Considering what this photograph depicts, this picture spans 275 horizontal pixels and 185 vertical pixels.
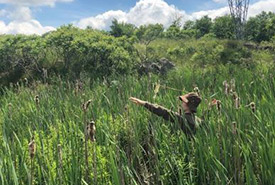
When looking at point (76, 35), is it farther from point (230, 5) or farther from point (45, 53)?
point (230, 5)

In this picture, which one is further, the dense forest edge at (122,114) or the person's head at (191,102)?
the person's head at (191,102)

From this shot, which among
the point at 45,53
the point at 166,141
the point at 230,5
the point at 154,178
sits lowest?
the point at 154,178

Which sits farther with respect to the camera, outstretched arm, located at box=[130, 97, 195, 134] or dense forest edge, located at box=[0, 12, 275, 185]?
outstretched arm, located at box=[130, 97, 195, 134]

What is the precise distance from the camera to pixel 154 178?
5.79ft

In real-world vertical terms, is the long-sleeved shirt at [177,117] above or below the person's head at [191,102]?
below

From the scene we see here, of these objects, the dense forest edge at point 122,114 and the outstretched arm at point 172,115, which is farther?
the outstretched arm at point 172,115

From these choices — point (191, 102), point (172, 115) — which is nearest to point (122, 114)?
point (172, 115)

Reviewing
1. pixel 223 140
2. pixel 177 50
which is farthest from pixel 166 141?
pixel 177 50

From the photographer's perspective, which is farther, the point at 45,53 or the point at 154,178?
the point at 45,53

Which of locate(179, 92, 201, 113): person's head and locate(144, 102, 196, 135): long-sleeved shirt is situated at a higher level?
locate(179, 92, 201, 113): person's head

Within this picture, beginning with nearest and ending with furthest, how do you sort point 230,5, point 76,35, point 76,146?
point 76,146
point 76,35
point 230,5

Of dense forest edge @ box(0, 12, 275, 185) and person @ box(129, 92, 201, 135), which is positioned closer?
dense forest edge @ box(0, 12, 275, 185)

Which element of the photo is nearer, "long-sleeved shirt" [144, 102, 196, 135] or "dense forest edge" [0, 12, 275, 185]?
"dense forest edge" [0, 12, 275, 185]

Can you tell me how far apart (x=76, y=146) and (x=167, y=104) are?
1.16m
